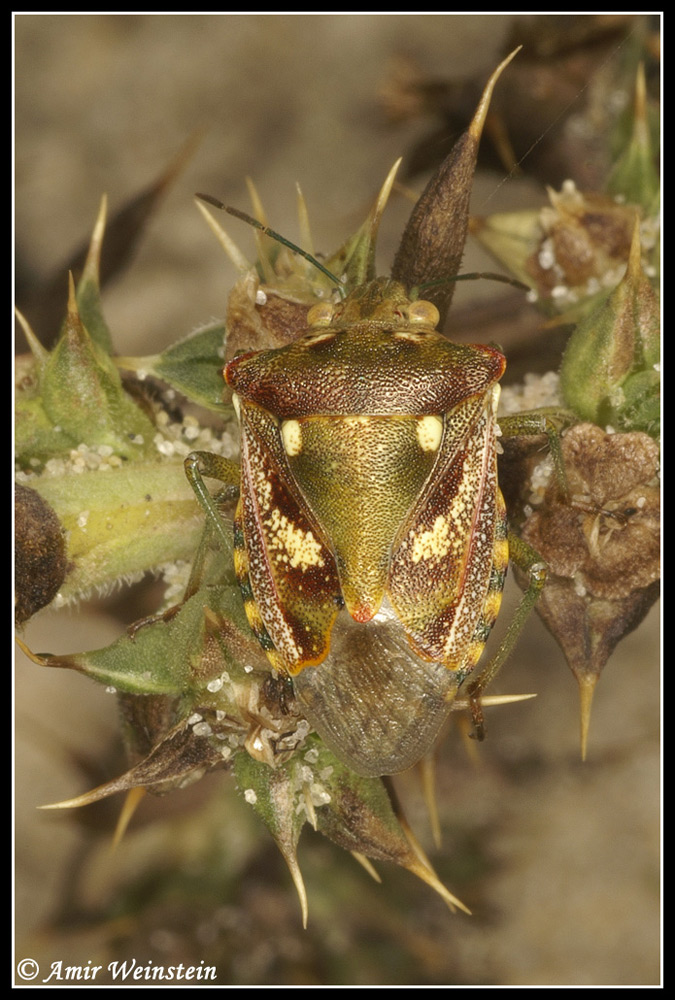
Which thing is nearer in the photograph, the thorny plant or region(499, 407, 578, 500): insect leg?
the thorny plant

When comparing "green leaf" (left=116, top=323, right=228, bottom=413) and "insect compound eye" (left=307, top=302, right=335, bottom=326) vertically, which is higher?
"insect compound eye" (left=307, top=302, right=335, bottom=326)

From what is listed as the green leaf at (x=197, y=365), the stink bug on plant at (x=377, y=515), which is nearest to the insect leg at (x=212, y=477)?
the stink bug on plant at (x=377, y=515)

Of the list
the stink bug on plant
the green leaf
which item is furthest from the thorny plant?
the stink bug on plant

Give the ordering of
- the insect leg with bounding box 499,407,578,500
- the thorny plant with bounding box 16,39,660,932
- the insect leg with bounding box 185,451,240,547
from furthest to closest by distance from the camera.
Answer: the insect leg with bounding box 185,451,240,547 < the insect leg with bounding box 499,407,578,500 < the thorny plant with bounding box 16,39,660,932

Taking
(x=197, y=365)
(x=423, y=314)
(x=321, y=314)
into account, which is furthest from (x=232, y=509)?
(x=423, y=314)

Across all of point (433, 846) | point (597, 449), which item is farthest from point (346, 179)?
point (433, 846)

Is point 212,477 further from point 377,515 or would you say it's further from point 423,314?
point 423,314

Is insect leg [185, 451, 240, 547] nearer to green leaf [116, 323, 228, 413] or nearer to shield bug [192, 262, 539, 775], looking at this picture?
shield bug [192, 262, 539, 775]
